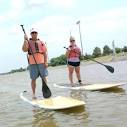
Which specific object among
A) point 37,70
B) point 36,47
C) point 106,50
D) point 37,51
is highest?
point 106,50

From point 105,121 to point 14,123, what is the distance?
2141 millimetres

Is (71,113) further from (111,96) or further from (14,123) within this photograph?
(111,96)

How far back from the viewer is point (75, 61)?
15.8 metres

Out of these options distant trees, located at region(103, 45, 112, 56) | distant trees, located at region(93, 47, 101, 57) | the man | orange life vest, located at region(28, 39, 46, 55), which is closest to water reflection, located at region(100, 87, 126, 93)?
the man

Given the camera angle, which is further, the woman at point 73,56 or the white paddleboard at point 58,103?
the woman at point 73,56

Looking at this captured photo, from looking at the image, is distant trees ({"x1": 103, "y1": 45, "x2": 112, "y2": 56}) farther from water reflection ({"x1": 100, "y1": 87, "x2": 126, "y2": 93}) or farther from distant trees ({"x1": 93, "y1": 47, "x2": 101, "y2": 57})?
water reflection ({"x1": 100, "y1": 87, "x2": 126, "y2": 93})

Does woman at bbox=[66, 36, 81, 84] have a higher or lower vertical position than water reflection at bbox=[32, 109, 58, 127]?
higher

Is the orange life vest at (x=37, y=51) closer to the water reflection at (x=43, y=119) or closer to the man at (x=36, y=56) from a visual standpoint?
the man at (x=36, y=56)

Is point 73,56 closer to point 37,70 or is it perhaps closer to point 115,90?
point 115,90

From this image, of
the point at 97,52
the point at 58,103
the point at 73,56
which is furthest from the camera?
the point at 97,52

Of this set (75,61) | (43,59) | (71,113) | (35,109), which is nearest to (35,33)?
(43,59)

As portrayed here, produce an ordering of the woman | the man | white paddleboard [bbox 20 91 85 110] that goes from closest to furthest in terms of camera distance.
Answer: white paddleboard [bbox 20 91 85 110]
the man
the woman


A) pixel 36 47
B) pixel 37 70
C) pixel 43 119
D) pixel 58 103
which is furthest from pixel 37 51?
pixel 43 119

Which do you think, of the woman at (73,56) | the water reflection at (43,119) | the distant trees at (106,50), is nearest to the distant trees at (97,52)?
the distant trees at (106,50)
